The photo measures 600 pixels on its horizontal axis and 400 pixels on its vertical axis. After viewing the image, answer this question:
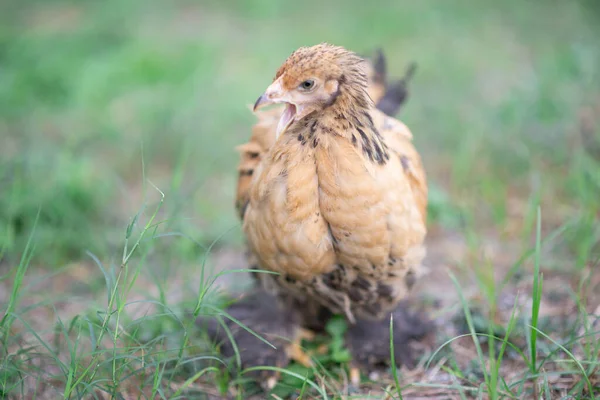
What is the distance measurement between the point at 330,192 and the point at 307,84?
434 millimetres

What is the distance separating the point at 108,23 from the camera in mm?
7008

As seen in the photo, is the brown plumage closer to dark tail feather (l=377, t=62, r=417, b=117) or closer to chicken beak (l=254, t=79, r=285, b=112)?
chicken beak (l=254, t=79, r=285, b=112)

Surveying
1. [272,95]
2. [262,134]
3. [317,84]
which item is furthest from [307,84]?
[262,134]

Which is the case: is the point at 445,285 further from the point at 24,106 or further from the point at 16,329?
the point at 24,106

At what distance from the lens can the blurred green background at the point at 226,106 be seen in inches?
149

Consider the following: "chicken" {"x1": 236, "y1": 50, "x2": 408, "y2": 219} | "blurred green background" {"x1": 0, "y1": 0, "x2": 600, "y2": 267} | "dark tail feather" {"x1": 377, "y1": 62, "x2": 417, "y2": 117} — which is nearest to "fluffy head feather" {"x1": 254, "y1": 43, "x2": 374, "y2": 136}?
"chicken" {"x1": 236, "y1": 50, "x2": 408, "y2": 219}

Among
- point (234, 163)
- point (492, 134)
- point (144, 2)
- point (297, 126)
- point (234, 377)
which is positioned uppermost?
point (144, 2)

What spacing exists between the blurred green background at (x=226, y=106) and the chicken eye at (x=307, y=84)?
660mm

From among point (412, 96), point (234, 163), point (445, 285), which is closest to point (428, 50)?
point (412, 96)

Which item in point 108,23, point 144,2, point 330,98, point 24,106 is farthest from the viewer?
point 144,2

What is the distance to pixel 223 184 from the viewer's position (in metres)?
4.59

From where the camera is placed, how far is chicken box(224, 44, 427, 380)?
220 centimetres

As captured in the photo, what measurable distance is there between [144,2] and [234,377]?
6470 millimetres

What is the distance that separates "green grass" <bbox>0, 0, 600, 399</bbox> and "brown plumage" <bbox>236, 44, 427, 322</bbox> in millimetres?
298
